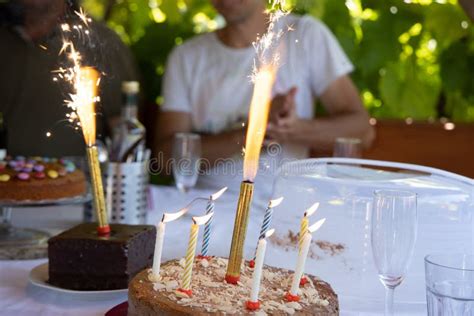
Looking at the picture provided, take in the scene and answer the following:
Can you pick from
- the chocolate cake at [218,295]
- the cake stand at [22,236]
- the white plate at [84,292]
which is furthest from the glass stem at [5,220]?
the chocolate cake at [218,295]

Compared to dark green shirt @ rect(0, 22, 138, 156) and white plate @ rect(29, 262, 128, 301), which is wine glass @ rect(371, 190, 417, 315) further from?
dark green shirt @ rect(0, 22, 138, 156)

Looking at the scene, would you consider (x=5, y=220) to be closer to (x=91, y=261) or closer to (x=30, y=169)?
(x=30, y=169)

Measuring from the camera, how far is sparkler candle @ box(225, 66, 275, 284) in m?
0.94

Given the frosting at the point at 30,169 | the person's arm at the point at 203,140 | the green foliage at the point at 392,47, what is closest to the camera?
the frosting at the point at 30,169

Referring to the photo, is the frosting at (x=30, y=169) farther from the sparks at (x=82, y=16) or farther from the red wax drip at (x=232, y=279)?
the red wax drip at (x=232, y=279)

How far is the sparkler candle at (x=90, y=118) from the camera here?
1.18m

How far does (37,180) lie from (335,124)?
48.8 inches

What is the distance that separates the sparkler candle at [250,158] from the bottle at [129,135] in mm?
706

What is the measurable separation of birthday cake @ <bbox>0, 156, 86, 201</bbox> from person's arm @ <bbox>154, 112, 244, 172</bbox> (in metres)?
0.67

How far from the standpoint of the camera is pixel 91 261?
46.9 inches

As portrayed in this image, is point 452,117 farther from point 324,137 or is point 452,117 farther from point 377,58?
point 324,137

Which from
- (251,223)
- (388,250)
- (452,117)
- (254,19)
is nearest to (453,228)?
(388,250)

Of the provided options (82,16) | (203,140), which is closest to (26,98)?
(203,140)

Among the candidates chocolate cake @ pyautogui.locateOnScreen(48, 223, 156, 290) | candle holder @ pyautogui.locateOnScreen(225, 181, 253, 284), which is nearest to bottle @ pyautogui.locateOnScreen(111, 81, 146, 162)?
chocolate cake @ pyautogui.locateOnScreen(48, 223, 156, 290)
